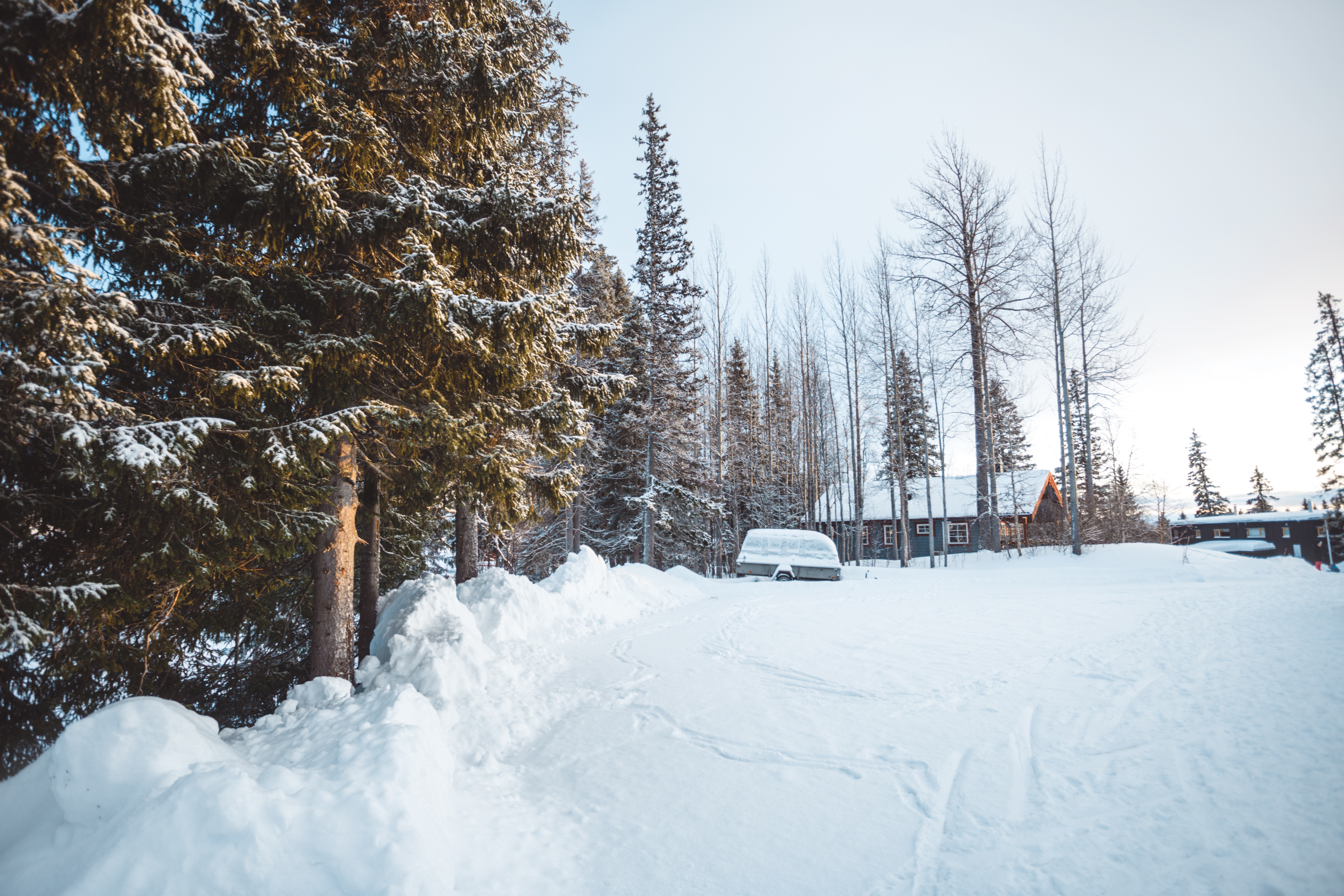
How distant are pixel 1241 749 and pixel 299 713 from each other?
750 centimetres

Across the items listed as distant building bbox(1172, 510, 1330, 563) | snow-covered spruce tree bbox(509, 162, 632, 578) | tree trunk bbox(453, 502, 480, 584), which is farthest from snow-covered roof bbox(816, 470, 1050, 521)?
tree trunk bbox(453, 502, 480, 584)

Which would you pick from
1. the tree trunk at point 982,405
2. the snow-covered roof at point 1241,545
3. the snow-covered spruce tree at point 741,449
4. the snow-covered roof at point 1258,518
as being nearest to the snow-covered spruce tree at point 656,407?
the snow-covered spruce tree at point 741,449

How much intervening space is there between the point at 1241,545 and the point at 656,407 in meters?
33.1

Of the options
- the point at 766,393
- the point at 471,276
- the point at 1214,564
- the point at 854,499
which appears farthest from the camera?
the point at 854,499

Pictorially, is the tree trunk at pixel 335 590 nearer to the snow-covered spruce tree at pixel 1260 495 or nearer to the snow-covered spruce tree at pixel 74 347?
the snow-covered spruce tree at pixel 74 347

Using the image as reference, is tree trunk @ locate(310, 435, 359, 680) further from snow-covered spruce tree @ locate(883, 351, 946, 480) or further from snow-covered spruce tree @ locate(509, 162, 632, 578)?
snow-covered spruce tree @ locate(883, 351, 946, 480)

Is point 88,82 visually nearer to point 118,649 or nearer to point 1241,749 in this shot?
point 118,649

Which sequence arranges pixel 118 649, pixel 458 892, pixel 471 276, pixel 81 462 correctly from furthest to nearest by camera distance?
pixel 471 276
pixel 118 649
pixel 81 462
pixel 458 892

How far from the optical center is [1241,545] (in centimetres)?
2914

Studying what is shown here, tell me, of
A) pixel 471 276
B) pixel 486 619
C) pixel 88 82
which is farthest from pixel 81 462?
pixel 486 619

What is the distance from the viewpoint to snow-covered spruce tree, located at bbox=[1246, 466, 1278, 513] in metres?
45.4

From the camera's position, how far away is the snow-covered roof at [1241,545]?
92.0ft

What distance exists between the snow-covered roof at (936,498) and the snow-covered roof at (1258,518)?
10.2 meters

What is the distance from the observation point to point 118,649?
4828 millimetres
